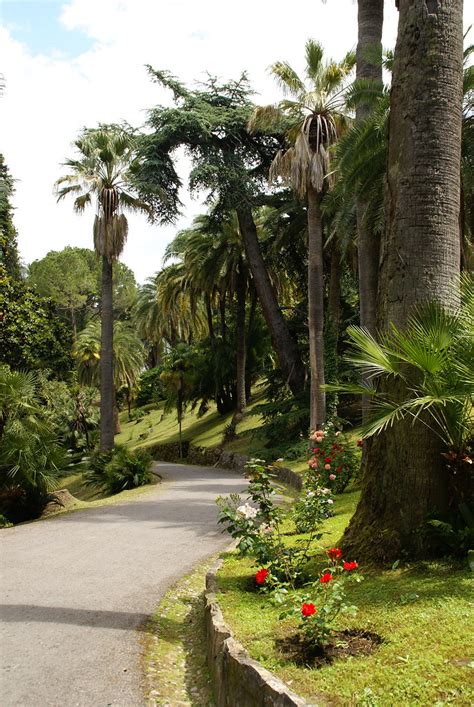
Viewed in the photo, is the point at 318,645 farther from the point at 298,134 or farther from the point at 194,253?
the point at 194,253

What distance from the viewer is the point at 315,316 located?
20.7 metres

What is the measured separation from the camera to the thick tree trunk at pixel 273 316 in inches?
1110

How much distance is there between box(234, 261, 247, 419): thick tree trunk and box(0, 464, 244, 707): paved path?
66.3 feet

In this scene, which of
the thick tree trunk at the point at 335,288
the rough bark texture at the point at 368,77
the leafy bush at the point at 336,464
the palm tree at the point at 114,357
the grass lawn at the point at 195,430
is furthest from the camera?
the palm tree at the point at 114,357

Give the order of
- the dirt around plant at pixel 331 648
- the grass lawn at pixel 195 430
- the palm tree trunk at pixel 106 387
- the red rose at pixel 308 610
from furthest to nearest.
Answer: the grass lawn at pixel 195 430 → the palm tree trunk at pixel 106 387 → the dirt around plant at pixel 331 648 → the red rose at pixel 308 610

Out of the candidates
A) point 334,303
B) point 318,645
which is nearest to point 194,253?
point 334,303

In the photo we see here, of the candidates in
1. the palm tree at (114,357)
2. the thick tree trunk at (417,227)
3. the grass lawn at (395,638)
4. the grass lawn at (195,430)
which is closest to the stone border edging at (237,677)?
the grass lawn at (395,638)

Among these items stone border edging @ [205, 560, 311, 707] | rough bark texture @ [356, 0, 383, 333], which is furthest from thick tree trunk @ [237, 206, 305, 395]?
stone border edging @ [205, 560, 311, 707]

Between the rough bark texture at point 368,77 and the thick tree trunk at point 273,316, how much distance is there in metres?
12.1

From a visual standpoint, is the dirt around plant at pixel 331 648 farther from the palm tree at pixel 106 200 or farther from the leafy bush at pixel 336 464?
the palm tree at pixel 106 200

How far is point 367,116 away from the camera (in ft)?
49.2

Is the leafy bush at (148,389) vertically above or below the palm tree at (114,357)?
below

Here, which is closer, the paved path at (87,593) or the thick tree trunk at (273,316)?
the paved path at (87,593)

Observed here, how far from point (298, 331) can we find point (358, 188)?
15.2 m
